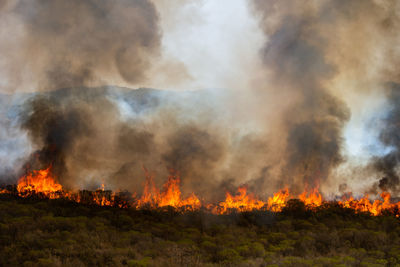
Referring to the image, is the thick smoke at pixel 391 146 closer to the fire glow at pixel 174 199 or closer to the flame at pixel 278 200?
the fire glow at pixel 174 199

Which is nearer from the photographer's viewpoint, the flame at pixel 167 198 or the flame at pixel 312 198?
the flame at pixel 167 198

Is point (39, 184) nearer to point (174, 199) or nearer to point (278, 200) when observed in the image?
point (174, 199)

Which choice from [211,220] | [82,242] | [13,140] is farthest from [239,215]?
[13,140]

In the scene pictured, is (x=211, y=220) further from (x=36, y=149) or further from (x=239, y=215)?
(x=36, y=149)

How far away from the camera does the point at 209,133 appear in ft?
113

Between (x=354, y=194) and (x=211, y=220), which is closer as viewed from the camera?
(x=211, y=220)

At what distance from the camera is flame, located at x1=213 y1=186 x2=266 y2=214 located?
73.3ft

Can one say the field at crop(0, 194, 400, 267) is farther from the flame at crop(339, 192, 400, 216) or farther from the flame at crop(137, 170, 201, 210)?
the flame at crop(137, 170, 201, 210)

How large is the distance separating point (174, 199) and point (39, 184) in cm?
943

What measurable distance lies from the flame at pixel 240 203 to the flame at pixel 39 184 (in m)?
10.4

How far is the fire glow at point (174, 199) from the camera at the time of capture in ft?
74.9

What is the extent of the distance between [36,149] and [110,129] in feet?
22.0

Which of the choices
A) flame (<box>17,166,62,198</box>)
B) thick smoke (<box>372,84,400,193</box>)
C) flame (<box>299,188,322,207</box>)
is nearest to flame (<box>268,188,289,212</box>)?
flame (<box>299,188,322,207</box>)

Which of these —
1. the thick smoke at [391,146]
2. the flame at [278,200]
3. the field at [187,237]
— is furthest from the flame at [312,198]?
the thick smoke at [391,146]
